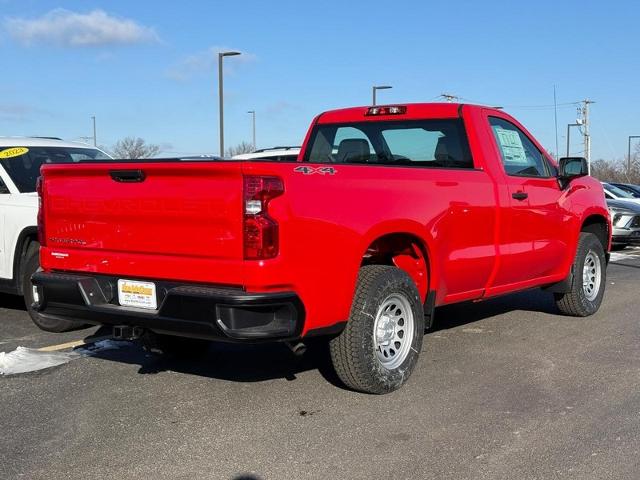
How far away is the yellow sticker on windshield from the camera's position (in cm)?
779

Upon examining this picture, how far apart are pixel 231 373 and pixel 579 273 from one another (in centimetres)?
372

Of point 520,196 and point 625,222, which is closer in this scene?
point 520,196

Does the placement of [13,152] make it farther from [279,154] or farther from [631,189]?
[631,189]

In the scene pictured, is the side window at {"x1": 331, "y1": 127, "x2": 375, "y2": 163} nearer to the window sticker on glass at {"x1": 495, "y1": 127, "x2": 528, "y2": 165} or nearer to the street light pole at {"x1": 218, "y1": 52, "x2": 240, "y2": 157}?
the window sticker on glass at {"x1": 495, "y1": 127, "x2": 528, "y2": 165}

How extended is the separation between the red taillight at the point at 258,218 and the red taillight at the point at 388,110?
106 inches

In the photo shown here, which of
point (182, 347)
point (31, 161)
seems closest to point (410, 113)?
point (182, 347)

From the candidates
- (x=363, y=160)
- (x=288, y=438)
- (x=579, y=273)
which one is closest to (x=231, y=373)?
(x=288, y=438)

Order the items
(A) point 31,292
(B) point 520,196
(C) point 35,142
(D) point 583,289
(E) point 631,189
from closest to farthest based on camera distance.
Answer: (B) point 520,196
(A) point 31,292
(D) point 583,289
(C) point 35,142
(E) point 631,189

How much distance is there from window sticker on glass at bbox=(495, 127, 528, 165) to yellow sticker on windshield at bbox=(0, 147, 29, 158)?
499 centimetres

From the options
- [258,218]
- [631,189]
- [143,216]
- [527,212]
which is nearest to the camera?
[258,218]

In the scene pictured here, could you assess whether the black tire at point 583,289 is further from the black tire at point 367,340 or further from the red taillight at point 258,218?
the red taillight at point 258,218

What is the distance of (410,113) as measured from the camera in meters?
6.30

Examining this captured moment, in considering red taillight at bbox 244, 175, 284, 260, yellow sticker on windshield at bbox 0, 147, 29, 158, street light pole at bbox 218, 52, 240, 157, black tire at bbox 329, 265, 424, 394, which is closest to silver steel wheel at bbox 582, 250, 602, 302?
black tire at bbox 329, 265, 424, 394

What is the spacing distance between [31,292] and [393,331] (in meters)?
3.58
